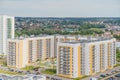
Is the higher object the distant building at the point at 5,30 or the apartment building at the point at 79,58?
the distant building at the point at 5,30

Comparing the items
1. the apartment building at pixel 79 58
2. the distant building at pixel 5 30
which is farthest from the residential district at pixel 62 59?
the distant building at pixel 5 30

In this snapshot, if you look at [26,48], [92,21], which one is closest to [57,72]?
[26,48]

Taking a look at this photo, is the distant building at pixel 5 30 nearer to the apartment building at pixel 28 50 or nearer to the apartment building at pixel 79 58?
the apartment building at pixel 28 50

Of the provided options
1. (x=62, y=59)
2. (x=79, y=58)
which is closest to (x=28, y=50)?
(x=62, y=59)

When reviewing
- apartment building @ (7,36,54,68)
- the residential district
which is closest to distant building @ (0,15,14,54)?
the residential district

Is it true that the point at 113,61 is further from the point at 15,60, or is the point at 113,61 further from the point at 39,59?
the point at 15,60

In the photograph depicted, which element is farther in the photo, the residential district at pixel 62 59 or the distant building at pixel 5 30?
the distant building at pixel 5 30
